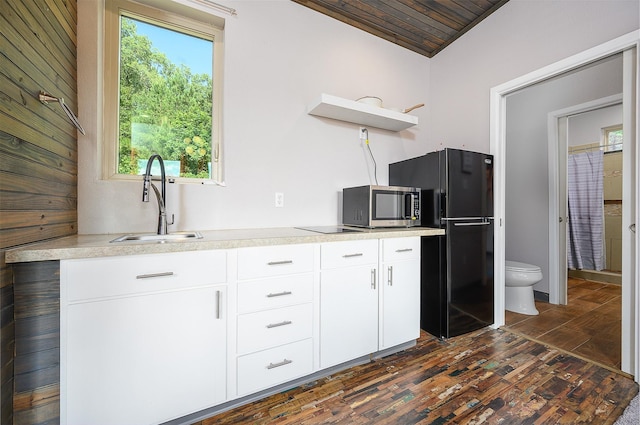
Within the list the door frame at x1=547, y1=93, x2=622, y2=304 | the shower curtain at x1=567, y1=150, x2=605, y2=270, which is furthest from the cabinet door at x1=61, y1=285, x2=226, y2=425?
the shower curtain at x1=567, y1=150, x2=605, y2=270

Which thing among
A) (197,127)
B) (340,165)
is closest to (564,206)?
(340,165)

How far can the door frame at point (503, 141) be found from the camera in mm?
1548

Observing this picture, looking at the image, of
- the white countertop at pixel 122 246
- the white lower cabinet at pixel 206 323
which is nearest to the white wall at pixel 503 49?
the white lower cabinet at pixel 206 323

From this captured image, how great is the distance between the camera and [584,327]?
2.24 meters

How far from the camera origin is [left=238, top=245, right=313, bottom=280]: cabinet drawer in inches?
51.5

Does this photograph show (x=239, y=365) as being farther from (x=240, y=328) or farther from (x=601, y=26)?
(x=601, y=26)

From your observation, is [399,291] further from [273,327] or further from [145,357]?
[145,357]

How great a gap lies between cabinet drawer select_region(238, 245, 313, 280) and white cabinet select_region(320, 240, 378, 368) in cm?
11

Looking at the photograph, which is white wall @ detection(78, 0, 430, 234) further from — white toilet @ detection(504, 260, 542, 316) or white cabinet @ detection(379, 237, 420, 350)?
white toilet @ detection(504, 260, 542, 316)

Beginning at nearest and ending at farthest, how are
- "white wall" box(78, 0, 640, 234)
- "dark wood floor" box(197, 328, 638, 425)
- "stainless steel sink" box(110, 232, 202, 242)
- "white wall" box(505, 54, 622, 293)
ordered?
"dark wood floor" box(197, 328, 638, 425)
"stainless steel sink" box(110, 232, 202, 242)
"white wall" box(78, 0, 640, 234)
"white wall" box(505, 54, 622, 293)

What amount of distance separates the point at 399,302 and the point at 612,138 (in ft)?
14.4

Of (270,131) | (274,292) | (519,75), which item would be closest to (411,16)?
(519,75)

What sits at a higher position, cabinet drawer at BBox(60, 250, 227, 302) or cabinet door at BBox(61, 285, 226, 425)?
cabinet drawer at BBox(60, 250, 227, 302)

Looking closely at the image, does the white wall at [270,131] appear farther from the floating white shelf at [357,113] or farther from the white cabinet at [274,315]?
the white cabinet at [274,315]
